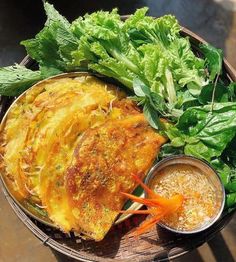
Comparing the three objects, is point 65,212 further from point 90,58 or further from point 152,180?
point 90,58

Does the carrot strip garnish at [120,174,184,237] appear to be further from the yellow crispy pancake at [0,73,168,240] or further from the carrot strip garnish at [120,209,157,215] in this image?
the yellow crispy pancake at [0,73,168,240]

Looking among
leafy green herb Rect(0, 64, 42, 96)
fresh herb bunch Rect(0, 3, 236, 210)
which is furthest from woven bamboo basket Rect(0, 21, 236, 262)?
leafy green herb Rect(0, 64, 42, 96)

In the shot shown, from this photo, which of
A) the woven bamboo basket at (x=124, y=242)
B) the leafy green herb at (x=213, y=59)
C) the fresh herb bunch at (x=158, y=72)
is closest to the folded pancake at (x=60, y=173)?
the woven bamboo basket at (x=124, y=242)

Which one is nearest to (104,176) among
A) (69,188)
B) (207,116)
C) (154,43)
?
(69,188)

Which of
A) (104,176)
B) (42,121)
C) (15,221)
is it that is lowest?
(15,221)

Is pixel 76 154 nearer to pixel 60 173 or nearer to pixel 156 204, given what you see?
pixel 60 173

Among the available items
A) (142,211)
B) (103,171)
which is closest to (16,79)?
(103,171)
